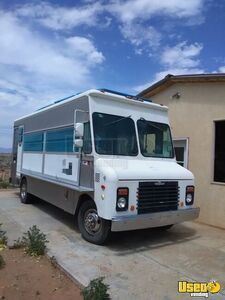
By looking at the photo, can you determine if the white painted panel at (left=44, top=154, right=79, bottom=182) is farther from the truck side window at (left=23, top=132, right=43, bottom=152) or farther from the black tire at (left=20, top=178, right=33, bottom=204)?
the black tire at (left=20, top=178, right=33, bottom=204)

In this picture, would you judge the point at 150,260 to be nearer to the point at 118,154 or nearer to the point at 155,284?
the point at 155,284

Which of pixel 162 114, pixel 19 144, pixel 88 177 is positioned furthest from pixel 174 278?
pixel 19 144

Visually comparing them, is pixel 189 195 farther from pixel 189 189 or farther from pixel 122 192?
pixel 122 192

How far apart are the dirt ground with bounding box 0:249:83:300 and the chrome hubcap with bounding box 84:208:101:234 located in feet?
3.94

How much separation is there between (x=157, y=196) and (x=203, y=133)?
3256mm

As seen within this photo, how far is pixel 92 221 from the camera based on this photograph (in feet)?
22.2

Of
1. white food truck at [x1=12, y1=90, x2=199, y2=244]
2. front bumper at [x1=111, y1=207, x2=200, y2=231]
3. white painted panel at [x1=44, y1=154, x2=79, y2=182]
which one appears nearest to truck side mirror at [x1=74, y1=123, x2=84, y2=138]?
white food truck at [x1=12, y1=90, x2=199, y2=244]

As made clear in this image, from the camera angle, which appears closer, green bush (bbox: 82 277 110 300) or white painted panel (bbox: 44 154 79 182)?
green bush (bbox: 82 277 110 300)

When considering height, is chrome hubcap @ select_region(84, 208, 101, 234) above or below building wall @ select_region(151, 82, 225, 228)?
below

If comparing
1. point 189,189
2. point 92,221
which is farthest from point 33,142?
point 189,189

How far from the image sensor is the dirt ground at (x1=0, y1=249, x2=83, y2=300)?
450cm

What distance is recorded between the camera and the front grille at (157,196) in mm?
6477

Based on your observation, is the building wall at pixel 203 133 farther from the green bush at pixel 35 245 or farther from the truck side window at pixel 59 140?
the green bush at pixel 35 245

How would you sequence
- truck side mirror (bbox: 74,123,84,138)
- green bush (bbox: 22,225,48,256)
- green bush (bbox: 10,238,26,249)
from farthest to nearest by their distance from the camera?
truck side mirror (bbox: 74,123,84,138) → green bush (bbox: 10,238,26,249) → green bush (bbox: 22,225,48,256)
